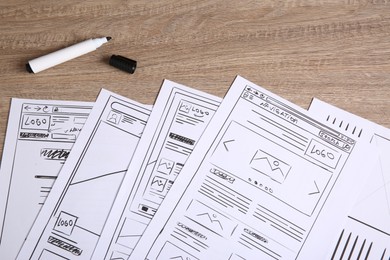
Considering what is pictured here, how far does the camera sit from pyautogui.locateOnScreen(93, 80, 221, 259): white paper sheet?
77 centimetres

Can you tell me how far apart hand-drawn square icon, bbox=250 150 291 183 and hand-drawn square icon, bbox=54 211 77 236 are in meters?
0.32

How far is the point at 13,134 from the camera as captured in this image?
805 millimetres

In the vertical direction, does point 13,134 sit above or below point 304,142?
below

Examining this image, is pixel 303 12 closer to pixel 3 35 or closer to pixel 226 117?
pixel 226 117

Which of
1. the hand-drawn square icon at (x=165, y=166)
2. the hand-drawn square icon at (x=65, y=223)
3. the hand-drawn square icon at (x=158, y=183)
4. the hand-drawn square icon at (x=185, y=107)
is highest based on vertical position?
the hand-drawn square icon at (x=185, y=107)

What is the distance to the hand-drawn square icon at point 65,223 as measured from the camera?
0.77 m

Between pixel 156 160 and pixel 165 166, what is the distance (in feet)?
0.06

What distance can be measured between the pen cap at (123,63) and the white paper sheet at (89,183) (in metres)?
0.05

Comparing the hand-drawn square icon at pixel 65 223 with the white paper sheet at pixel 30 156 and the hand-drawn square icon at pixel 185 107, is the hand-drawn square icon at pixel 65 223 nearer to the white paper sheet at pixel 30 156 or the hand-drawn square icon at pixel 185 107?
the white paper sheet at pixel 30 156

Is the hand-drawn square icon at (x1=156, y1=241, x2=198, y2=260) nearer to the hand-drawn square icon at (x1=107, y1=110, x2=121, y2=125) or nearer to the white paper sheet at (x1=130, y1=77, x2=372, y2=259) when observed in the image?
the white paper sheet at (x1=130, y1=77, x2=372, y2=259)

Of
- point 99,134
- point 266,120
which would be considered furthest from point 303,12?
point 99,134

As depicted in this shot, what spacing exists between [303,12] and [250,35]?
11 cm

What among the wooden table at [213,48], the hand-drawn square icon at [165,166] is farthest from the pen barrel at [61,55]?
the hand-drawn square icon at [165,166]

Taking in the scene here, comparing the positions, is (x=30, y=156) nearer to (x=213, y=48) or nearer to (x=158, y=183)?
(x=158, y=183)
